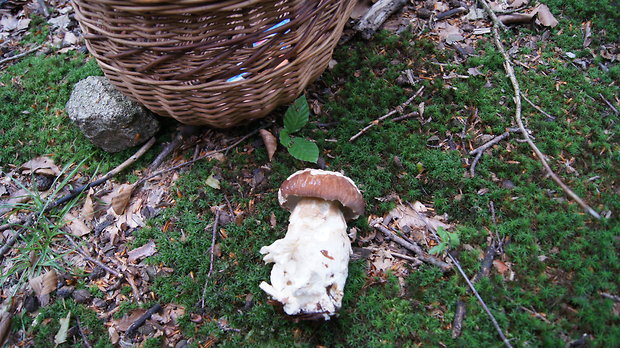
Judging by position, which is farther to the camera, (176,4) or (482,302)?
(482,302)

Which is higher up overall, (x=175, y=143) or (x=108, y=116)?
(x=108, y=116)

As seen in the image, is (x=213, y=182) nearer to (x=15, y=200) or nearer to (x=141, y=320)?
(x=141, y=320)

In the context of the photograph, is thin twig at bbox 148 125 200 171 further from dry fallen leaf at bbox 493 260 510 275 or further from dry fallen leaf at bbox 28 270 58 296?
dry fallen leaf at bbox 493 260 510 275

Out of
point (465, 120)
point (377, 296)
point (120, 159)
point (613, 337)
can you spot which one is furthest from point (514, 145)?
point (120, 159)

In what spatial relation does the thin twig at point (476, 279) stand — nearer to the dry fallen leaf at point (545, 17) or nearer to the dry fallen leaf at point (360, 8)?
the dry fallen leaf at point (545, 17)

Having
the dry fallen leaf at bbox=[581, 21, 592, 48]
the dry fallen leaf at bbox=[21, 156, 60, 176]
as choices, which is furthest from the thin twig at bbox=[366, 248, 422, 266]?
the dry fallen leaf at bbox=[21, 156, 60, 176]

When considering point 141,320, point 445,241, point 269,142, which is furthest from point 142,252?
point 445,241
